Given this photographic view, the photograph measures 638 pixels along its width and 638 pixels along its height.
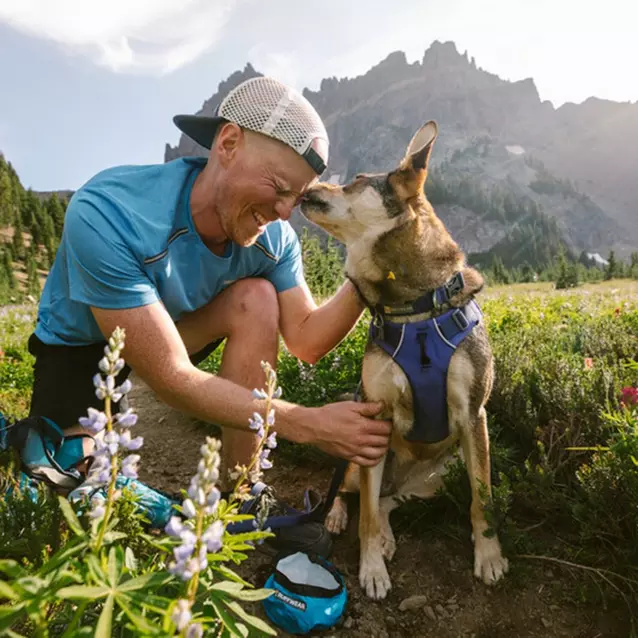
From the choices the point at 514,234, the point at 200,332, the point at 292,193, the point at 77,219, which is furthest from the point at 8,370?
the point at 514,234

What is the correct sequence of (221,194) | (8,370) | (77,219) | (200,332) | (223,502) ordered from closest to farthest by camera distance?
(223,502) < (77,219) < (221,194) < (200,332) < (8,370)

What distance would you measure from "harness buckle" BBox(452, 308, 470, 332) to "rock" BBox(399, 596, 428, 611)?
1553mm

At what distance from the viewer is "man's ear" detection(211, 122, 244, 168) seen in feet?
10.8

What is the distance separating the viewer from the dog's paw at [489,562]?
287 centimetres

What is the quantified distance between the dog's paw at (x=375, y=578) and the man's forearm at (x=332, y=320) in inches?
63.0

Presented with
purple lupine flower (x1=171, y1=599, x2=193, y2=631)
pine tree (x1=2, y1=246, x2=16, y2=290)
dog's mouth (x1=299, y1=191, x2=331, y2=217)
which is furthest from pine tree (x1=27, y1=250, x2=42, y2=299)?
purple lupine flower (x1=171, y1=599, x2=193, y2=631)

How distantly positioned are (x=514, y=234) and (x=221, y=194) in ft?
574

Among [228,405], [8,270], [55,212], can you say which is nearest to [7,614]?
[228,405]

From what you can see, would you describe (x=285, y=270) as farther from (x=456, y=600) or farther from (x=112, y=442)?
(x=112, y=442)

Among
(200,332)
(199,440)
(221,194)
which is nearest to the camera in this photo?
(221,194)

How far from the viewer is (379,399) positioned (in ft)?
10.5

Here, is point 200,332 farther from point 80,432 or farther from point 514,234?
point 514,234

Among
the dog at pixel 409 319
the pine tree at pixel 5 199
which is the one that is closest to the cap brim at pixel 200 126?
the dog at pixel 409 319

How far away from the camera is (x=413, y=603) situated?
285 centimetres
